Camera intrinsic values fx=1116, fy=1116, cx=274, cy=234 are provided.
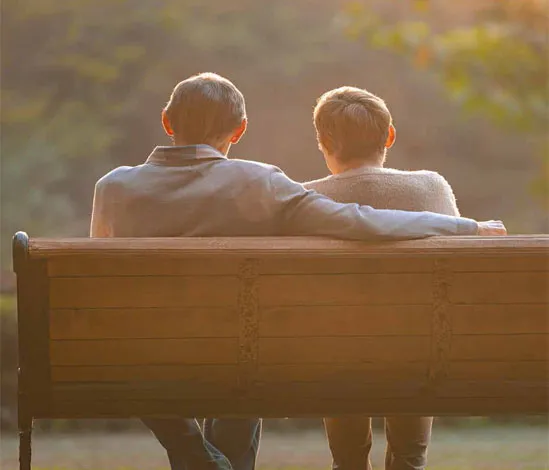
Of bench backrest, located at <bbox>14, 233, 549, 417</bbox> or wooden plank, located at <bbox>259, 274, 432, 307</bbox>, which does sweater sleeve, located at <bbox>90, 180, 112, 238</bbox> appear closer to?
bench backrest, located at <bbox>14, 233, 549, 417</bbox>

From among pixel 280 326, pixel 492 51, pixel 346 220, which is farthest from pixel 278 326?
pixel 492 51

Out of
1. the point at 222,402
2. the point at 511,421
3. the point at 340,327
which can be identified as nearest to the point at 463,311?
the point at 340,327

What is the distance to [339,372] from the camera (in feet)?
11.7

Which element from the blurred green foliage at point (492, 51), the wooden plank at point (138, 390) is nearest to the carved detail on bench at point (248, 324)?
the wooden plank at point (138, 390)

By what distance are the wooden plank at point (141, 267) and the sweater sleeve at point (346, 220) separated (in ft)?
0.90

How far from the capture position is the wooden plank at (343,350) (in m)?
3.51

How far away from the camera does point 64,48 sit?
12750mm

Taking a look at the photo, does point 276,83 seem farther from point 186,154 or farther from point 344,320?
point 344,320

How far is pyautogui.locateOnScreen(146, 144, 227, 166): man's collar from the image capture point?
3.69 m

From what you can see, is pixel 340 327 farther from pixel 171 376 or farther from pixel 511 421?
pixel 511 421

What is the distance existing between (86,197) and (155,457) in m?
5.97

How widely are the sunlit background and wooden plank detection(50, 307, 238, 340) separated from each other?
290 inches

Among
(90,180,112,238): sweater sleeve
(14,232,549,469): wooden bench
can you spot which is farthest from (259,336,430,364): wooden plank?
(90,180,112,238): sweater sleeve

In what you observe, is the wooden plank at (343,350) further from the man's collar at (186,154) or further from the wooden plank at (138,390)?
the man's collar at (186,154)
